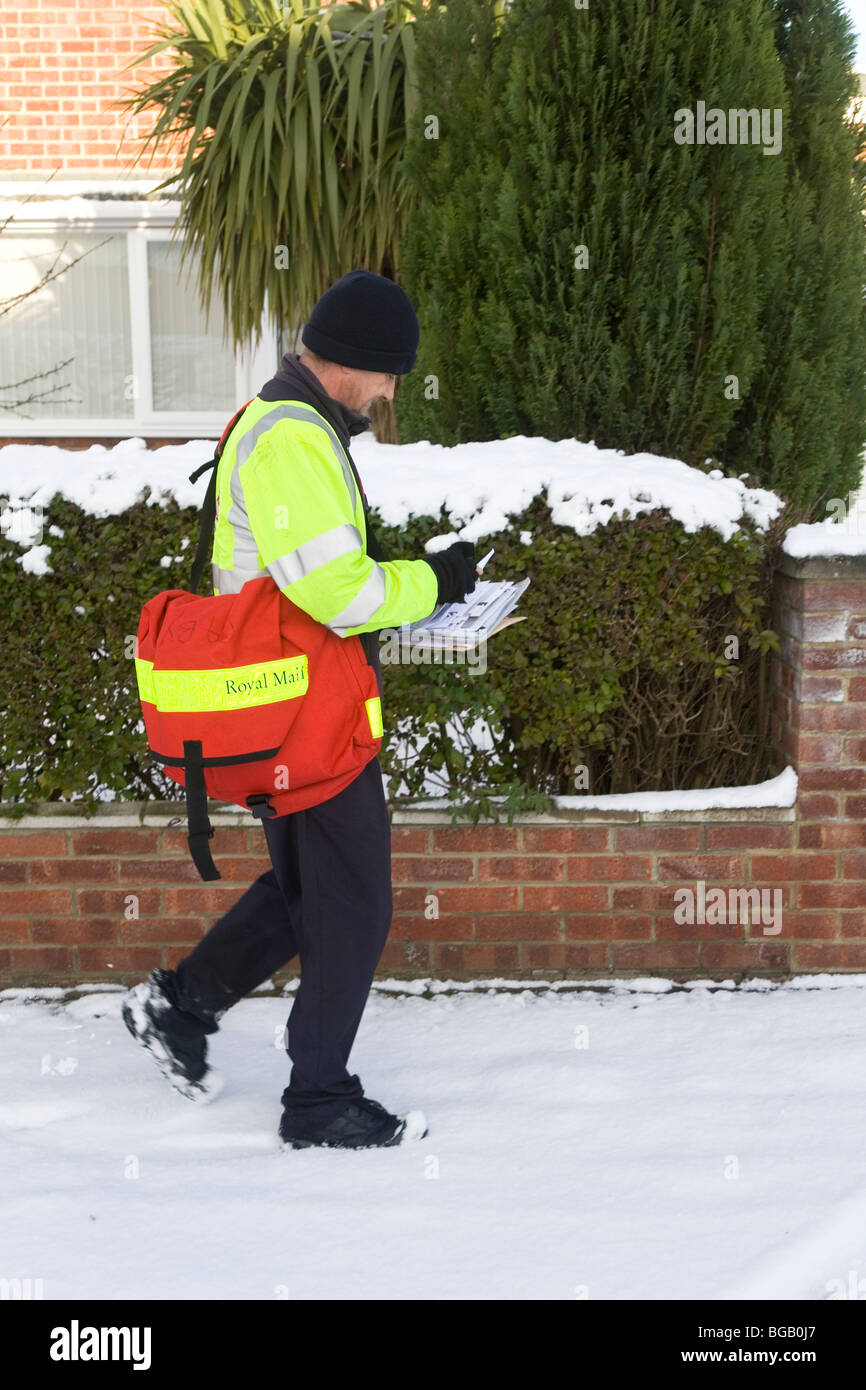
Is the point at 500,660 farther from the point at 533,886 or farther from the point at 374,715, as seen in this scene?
the point at 374,715

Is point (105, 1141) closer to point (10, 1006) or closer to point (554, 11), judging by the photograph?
point (10, 1006)

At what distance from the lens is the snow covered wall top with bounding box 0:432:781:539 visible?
11.6 ft

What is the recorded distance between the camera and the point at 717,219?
12.8 feet

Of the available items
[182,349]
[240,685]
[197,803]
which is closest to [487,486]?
[240,685]

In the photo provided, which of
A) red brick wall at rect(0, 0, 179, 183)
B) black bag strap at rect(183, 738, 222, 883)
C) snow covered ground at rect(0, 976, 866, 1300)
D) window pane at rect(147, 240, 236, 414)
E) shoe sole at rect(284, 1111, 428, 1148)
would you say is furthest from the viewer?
window pane at rect(147, 240, 236, 414)

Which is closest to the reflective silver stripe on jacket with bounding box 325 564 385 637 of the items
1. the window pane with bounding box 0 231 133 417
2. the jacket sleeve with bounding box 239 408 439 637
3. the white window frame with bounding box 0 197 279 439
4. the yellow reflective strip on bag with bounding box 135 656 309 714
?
the jacket sleeve with bounding box 239 408 439 637

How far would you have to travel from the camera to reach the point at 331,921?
2818 millimetres

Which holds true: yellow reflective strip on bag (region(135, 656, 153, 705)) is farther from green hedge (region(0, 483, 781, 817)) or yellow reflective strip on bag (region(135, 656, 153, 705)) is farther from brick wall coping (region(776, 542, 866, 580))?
brick wall coping (region(776, 542, 866, 580))

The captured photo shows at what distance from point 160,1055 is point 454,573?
134 cm

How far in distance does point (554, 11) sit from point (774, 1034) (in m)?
3.01

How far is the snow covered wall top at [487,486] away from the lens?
3527 millimetres

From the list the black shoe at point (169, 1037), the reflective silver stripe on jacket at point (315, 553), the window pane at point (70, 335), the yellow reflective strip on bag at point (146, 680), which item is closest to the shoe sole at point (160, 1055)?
the black shoe at point (169, 1037)

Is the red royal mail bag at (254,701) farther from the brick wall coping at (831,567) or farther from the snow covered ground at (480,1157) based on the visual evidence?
the brick wall coping at (831,567)

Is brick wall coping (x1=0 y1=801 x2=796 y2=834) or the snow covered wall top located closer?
the snow covered wall top
